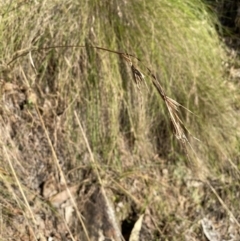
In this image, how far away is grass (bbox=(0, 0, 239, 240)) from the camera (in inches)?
80.1

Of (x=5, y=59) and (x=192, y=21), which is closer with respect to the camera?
(x=5, y=59)

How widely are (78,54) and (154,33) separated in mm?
382

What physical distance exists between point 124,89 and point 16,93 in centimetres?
49

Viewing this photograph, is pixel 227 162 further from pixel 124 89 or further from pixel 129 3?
pixel 129 3

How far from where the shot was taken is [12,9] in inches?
78.3

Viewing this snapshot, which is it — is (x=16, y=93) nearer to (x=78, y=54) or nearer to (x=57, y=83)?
(x=57, y=83)

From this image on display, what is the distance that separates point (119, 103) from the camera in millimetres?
2176

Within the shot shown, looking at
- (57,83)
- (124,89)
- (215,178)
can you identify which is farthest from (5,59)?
(215,178)

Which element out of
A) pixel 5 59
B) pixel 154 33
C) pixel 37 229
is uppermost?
pixel 154 33

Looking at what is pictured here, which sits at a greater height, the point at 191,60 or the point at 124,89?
the point at 191,60

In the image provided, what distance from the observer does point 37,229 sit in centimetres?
172

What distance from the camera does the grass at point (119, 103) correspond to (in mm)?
2035

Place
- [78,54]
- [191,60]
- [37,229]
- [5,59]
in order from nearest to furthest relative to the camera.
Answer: [37,229] < [5,59] < [78,54] < [191,60]

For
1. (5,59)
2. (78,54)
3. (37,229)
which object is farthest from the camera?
(78,54)
